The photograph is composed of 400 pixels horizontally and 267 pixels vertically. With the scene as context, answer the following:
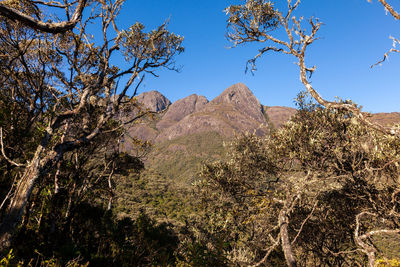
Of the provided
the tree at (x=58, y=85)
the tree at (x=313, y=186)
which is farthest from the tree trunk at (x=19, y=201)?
the tree at (x=313, y=186)

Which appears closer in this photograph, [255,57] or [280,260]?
[255,57]

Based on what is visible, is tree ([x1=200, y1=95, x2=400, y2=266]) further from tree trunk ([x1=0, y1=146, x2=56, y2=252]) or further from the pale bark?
the pale bark

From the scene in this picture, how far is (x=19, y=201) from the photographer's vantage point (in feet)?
17.2

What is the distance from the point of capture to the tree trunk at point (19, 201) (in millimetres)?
4918

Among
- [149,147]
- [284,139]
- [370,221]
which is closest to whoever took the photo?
[370,221]

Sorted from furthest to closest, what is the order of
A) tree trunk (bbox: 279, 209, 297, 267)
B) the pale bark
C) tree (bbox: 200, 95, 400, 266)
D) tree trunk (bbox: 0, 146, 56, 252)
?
tree (bbox: 200, 95, 400, 266), tree trunk (bbox: 279, 209, 297, 267), tree trunk (bbox: 0, 146, 56, 252), the pale bark

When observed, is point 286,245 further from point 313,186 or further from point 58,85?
point 58,85

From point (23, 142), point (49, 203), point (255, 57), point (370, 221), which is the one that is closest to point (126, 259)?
point (49, 203)

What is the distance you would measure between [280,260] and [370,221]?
6075 millimetres

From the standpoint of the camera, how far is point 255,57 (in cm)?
1044

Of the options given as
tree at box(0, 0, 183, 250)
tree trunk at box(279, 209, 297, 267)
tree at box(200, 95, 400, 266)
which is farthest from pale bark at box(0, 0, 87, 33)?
tree at box(200, 95, 400, 266)

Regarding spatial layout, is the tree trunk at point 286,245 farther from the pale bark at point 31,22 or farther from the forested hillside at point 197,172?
the pale bark at point 31,22

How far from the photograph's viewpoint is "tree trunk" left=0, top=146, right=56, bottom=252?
492 centimetres

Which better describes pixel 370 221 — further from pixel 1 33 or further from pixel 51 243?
pixel 1 33
